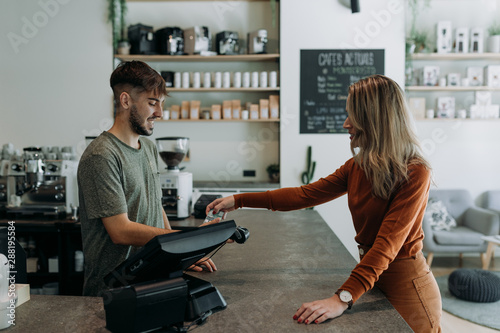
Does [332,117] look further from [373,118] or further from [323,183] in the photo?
[373,118]

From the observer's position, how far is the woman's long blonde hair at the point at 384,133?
4.65ft

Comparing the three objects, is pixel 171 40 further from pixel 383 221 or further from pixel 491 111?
pixel 383 221

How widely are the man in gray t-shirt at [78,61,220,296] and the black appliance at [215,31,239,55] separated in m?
2.97

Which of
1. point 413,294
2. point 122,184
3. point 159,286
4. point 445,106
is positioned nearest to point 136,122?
point 122,184

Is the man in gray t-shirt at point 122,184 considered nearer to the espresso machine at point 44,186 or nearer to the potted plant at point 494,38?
the espresso machine at point 44,186

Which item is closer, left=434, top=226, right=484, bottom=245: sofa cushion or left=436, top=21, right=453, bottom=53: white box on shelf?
left=434, top=226, right=484, bottom=245: sofa cushion

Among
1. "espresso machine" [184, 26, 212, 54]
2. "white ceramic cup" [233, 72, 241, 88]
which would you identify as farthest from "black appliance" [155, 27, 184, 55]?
"white ceramic cup" [233, 72, 241, 88]

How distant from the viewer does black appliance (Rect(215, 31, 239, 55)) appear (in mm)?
4586

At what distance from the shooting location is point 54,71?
477cm

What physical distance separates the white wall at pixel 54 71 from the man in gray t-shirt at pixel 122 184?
3.15 m

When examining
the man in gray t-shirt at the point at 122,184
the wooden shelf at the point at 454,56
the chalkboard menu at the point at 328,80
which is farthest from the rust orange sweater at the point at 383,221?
the wooden shelf at the point at 454,56

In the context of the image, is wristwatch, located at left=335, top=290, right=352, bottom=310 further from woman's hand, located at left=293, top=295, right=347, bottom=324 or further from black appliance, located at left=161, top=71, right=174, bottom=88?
black appliance, located at left=161, top=71, right=174, bottom=88

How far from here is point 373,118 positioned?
1.47 m

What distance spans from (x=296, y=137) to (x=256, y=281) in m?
3.21
